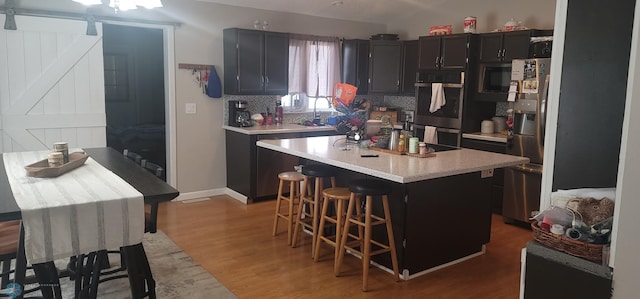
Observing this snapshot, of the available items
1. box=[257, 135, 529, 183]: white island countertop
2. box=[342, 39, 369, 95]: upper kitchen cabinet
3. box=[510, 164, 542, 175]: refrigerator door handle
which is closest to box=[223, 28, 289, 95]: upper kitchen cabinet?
box=[342, 39, 369, 95]: upper kitchen cabinet

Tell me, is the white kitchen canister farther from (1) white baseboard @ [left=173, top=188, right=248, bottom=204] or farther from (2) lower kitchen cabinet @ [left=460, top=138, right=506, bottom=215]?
(1) white baseboard @ [left=173, top=188, right=248, bottom=204]

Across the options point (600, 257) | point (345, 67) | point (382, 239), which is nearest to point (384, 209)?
point (382, 239)

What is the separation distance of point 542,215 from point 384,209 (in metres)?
1.44

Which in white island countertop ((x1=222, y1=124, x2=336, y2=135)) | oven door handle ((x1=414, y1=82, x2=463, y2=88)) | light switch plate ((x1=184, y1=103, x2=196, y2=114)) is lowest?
white island countertop ((x1=222, y1=124, x2=336, y2=135))

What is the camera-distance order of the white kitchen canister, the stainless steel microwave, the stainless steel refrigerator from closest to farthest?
1. the stainless steel refrigerator
2. the stainless steel microwave
3. the white kitchen canister

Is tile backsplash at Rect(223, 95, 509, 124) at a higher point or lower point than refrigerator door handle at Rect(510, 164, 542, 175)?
higher

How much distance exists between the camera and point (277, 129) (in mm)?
5629

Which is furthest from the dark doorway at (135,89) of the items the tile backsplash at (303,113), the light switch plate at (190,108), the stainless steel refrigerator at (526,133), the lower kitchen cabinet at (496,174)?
the stainless steel refrigerator at (526,133)

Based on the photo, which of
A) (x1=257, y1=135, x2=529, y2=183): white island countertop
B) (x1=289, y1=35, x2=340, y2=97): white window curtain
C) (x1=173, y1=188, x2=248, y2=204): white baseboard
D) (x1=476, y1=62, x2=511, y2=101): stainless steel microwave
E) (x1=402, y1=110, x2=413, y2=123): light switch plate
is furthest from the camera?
(x1=402, y1=110, x2=413, y2=123): light switch plate

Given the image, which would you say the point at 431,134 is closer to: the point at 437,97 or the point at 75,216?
the point at 437,97

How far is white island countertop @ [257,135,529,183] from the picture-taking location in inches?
121

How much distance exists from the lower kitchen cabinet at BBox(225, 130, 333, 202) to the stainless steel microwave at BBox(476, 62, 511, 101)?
2.09m

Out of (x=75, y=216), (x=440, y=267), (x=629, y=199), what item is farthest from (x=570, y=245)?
(x=75, y=216)

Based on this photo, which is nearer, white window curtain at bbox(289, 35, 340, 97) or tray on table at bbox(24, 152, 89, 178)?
tray on table at bbox(24, 152, 89, 178)
